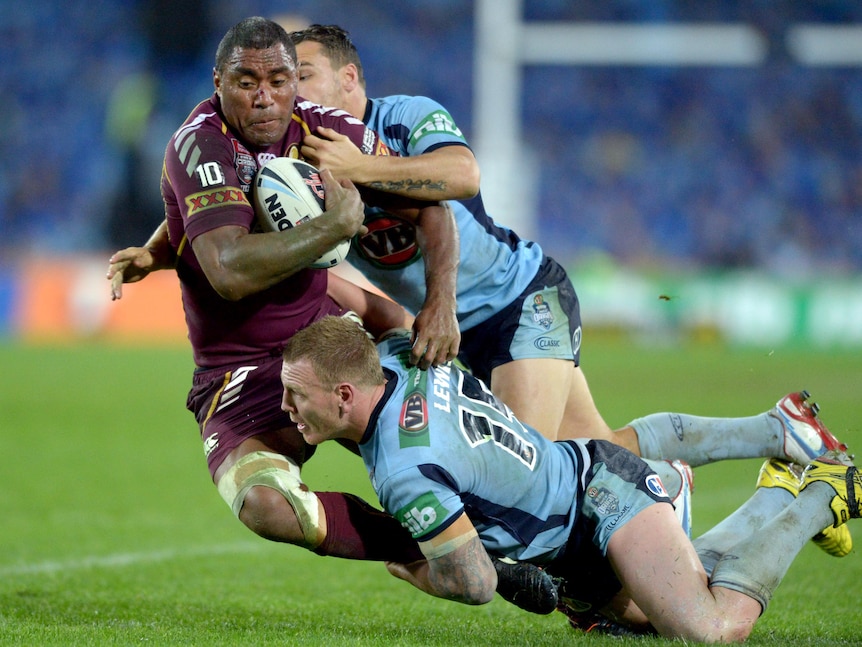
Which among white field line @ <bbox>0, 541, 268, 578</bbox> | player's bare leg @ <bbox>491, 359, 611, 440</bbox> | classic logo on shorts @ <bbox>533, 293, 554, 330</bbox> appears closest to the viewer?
player's bare leg @ <bbox>491, 359, 611, 440</bbox>

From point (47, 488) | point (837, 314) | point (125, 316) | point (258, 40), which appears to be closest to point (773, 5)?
point (837, 314)

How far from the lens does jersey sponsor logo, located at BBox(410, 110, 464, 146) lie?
534 cm

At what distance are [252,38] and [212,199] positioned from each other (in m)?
0.68

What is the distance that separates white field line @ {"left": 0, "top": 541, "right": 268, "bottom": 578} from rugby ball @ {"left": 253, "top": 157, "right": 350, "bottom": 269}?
2.68 m

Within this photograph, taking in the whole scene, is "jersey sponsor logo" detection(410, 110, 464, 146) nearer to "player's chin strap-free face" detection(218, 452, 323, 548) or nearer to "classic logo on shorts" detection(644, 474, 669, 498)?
"player's chin strap-free face" detection(218, 452, 323, 548)

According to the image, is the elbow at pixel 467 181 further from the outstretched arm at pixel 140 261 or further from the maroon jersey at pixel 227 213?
the outstretched arm at pixel 140 261

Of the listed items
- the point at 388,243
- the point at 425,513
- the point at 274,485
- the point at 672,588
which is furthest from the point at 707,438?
the point at 274,485

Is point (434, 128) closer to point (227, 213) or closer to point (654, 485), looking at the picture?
point (227, 213)

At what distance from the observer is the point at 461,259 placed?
563 centimetres

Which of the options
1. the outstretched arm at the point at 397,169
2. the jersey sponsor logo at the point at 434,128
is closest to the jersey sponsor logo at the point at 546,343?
the outstretched arm at the point at 397,169

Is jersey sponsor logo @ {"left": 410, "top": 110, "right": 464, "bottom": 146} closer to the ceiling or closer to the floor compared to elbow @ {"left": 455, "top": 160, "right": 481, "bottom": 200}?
closer to the ceiling

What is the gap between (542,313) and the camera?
584 centimetres

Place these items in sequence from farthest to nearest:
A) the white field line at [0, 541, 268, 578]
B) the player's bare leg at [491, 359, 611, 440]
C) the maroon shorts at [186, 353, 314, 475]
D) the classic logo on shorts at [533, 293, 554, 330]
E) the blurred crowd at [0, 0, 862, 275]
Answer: the blurred crowd at [0, 0, 862, 275]
the white field line at [0, 541, 268, 578]
the classic logo on shorts at [533, 293, 554, 330]
the player's bare leg at [491, 359, 611, 440]
the maroon shorts at [186, 353, 314, 475]

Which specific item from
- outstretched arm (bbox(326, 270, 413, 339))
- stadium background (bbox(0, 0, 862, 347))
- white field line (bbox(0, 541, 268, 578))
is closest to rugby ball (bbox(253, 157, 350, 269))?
outstretched arm (bbox(326, 270, 413, 339))
